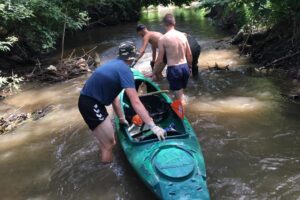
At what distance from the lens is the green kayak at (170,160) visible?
4801mm

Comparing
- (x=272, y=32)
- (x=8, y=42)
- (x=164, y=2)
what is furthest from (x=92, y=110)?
(x=164, y=2)

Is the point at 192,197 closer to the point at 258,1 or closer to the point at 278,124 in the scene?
the point at 278,124

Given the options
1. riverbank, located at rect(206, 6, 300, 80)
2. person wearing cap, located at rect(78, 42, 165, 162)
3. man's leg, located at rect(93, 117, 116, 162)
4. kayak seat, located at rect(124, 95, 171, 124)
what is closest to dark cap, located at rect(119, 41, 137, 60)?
person wearing cap, located at rect(78, 42, 165, 162)

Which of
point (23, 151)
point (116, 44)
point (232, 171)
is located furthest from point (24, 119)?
point (116, 44)

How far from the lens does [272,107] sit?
8.16m

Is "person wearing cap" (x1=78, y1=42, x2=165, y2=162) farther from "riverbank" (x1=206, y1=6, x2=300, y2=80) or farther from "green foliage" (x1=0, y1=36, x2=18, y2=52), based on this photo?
"green foliage" (x1=0, y1=36, x2=18, y2=52)

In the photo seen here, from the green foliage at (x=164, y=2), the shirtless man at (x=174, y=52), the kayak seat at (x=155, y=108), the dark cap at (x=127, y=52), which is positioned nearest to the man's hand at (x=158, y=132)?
the dark cap at (x=127, y=52)

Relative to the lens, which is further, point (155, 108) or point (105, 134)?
point (155, 108)

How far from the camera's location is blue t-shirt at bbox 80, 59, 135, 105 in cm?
543

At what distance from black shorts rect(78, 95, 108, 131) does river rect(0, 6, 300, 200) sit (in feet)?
3.25

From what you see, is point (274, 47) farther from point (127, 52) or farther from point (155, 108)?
point (127, 52)

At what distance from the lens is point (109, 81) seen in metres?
5.55

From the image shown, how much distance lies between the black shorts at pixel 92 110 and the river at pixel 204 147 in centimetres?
99

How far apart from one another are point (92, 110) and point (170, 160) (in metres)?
1.34
